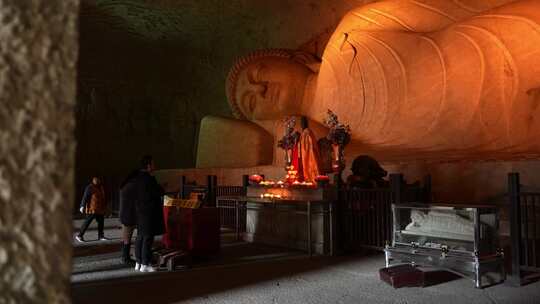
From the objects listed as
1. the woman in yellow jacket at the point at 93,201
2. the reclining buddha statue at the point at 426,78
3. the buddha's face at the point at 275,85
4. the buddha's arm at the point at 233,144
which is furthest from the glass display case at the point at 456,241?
the buddha's face at the point at 275,85

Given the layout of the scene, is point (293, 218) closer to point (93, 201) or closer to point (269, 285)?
point (269, 285)

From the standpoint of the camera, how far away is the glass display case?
3836 millimetres

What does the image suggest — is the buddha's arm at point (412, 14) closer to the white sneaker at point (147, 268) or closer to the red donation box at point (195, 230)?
the red donation box at point (195, 230)

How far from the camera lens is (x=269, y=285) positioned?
159 inches

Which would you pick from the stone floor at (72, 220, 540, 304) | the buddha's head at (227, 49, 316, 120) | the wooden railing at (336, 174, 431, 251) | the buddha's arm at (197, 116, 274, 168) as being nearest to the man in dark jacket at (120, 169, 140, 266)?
the stone floor at (72, 220, 540, 304)

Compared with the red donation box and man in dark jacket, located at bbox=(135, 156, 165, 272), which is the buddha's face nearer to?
the red donation box

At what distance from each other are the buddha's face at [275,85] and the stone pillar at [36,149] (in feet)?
40.5

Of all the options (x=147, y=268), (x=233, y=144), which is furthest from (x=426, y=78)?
(x=147, y=268)

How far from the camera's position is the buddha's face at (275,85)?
42.1 feet

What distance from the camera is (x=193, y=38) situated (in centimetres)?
1540

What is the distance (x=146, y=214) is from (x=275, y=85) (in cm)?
887

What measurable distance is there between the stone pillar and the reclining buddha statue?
295 inches

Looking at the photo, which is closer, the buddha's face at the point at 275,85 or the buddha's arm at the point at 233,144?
the buddha's arm at the point at 233,144

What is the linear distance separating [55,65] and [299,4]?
12.4 metres
